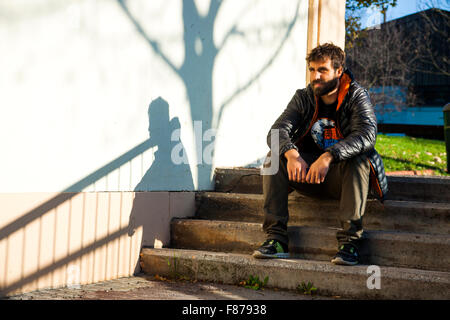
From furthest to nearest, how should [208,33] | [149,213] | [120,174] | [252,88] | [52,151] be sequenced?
1. [252,88]
2. [208,33]
3. [149,213]
4. [120,174]
5. [52,151]

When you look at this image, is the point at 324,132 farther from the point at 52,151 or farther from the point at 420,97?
the point at 420,97

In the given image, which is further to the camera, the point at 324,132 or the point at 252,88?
the point at 252,88

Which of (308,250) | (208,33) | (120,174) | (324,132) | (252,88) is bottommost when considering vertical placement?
(308,250)

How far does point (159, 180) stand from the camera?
4.54m

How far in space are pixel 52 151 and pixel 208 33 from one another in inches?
87.4

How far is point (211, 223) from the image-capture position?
451 centimetres

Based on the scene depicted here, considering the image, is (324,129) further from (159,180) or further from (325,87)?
(159,180)

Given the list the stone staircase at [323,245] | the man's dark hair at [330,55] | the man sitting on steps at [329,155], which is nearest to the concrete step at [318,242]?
the stone staircase at [323,245]

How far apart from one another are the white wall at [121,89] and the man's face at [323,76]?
128 cm

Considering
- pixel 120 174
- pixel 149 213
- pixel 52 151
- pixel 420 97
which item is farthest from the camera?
pixel 420 97

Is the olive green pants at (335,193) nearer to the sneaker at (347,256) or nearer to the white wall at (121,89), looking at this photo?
the sneaker at (347,256)

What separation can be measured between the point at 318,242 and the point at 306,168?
1.98ft
